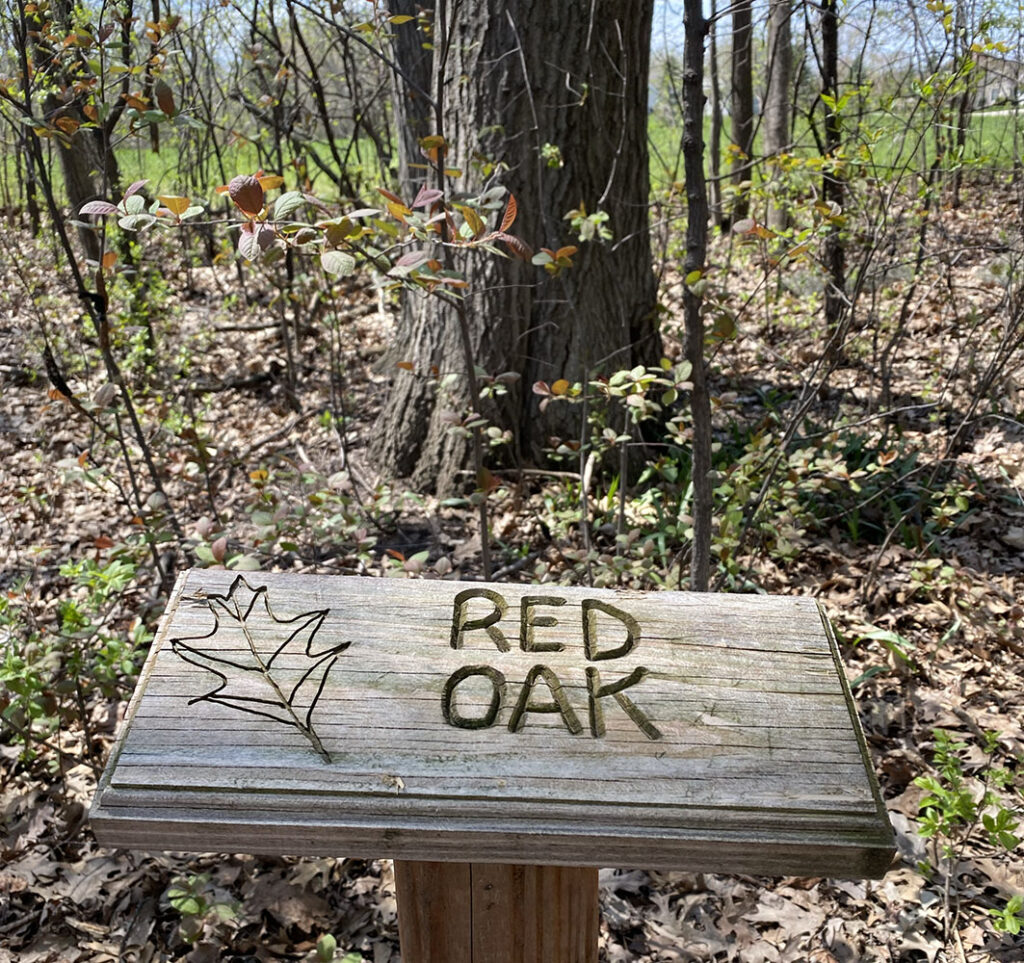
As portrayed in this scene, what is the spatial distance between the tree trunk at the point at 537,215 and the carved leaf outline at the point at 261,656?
2.26 metres

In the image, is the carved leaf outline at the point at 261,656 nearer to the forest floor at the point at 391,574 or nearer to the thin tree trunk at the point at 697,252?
the forest floor at the point at 391,574

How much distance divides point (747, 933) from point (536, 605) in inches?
50.8

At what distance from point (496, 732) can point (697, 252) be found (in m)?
1.65

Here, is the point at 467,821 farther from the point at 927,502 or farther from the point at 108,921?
the point at 927,502

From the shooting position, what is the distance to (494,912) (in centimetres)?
156

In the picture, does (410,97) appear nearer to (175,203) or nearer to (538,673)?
(175,203)

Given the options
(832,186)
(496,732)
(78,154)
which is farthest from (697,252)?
(78,154)

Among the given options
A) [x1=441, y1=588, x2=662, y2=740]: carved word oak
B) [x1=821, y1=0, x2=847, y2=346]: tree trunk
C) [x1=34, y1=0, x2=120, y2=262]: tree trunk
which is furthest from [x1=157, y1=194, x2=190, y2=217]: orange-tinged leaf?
[x1=821, y1=0, x2=847, y2=346]: tree trunk

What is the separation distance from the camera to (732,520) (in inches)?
125

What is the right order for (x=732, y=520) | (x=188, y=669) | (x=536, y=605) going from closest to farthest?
(x=188, y=669)
(x=536, y=605)
(x=732, y=520)

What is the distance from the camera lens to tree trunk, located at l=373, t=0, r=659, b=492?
3883mm

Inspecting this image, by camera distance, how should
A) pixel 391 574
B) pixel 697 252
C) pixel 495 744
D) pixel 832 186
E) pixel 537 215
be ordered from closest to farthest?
1. pixel 495 744
2. pixel 697 252
3. pixel 391 574
4. pixel 537 215
5. pixel 832 186

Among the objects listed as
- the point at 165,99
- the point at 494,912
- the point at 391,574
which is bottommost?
the point at 391,574

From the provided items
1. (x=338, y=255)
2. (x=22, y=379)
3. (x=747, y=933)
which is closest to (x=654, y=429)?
(x=747, y=933)
